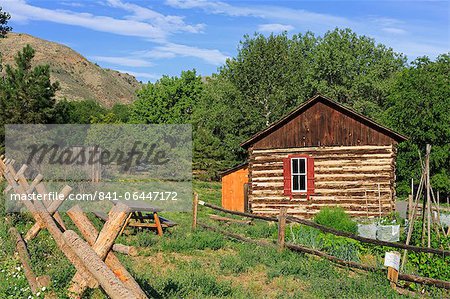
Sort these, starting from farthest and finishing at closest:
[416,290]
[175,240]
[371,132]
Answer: [371,132] < [175,240] < [416,290]

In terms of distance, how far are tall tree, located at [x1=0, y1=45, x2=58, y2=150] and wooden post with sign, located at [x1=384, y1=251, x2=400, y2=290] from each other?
26981 mm

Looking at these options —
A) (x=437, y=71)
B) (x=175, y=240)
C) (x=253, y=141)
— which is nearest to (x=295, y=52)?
(x=437, y=71)

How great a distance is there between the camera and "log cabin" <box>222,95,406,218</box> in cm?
1928

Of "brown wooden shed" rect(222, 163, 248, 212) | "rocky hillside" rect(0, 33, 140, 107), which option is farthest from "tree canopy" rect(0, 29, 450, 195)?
"rocky hillside" rect(0, 33, 140, 107)

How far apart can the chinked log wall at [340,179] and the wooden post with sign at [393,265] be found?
10.2 metres

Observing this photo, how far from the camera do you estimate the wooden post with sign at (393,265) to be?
346 inches

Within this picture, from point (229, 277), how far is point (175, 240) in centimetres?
350

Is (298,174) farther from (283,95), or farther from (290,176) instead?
(283,95)

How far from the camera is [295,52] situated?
184 ft

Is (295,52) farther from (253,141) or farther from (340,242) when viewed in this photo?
(340,242)

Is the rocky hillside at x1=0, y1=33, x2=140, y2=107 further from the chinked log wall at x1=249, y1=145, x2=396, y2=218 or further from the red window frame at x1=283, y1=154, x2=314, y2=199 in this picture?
the red window frame at x1=283, y1=154, x2=314, y2=199

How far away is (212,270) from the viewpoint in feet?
33.9

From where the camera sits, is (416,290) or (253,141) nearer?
(416,290)

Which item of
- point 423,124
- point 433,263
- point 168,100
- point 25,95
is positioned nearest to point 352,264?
point 433,263
